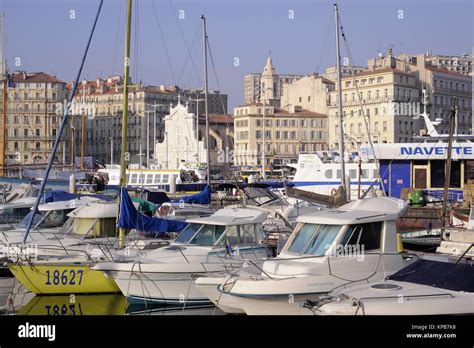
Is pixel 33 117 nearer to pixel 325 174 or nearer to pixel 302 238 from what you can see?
pixel 325 174

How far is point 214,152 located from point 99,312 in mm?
79793

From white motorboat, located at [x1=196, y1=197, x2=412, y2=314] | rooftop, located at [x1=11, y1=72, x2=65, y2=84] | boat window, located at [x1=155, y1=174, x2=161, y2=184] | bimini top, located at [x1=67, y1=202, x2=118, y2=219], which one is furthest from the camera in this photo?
rooftop, located at [x1=11, y1=72, x2=65, y2=84]

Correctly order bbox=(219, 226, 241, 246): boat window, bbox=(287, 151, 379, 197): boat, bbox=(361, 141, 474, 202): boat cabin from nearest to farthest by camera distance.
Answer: bbox=(219, 226, 241, 246): boat window → bbox=(361, 141, 474, 202): boat cabin → bbox=(287, 151, 379, 197): boat

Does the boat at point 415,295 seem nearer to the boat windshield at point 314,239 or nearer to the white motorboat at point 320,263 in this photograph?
the white motorboat at point 320,263

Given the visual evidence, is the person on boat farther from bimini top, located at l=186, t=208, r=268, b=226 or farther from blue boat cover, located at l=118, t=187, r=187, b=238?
bimini top, located at l=186, t=208, r=268, b=226

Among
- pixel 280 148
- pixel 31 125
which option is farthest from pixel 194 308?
pixel 31 125

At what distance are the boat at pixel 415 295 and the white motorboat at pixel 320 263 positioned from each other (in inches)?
44.5

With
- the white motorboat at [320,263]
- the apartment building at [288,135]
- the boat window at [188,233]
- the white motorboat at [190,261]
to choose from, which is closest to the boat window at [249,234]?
the white motorboat at [190,261]

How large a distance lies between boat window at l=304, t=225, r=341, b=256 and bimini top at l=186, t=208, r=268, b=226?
13.3 feet

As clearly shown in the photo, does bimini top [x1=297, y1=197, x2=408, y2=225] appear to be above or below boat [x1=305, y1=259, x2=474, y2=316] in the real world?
above

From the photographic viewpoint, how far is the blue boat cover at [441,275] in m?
14.0

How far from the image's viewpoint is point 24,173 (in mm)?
63281

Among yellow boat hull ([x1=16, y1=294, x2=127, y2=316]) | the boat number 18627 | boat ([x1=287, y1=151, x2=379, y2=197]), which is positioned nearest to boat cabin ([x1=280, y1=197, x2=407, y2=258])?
yellow boat hull ([x1=16, y1=294, x2=127, y2=316])

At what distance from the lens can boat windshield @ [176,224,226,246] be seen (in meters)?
20.3
